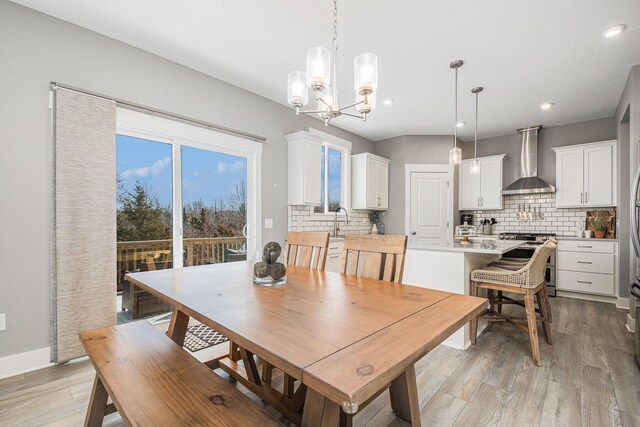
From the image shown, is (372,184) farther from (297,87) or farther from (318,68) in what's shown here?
(318,68)

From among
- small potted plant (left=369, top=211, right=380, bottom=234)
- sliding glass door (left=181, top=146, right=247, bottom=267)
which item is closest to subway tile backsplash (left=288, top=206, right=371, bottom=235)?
small potted plant (left=369, top=211, right=380, bottom=234)

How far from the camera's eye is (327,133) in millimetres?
4789

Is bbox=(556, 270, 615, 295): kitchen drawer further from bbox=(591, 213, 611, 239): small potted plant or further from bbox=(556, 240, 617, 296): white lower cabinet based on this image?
bbox=(591, 213, 611, 239): small potted plant

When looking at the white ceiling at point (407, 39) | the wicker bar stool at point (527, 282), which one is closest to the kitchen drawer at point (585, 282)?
the wicker bar stool at point (527, 282)

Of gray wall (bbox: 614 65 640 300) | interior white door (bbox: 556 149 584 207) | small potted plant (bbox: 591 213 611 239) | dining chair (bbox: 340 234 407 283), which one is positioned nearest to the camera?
dining chair (bbox: 340 234 407 283)

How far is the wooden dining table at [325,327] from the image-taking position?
0.75 metres

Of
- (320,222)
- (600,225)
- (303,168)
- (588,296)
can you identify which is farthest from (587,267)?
(303,168)

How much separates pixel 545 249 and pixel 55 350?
4.02m

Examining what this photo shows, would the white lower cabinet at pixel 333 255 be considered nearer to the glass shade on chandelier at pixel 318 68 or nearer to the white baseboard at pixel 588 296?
the glass shade on chandelier at pixel 318 68

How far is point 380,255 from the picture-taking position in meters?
1.90

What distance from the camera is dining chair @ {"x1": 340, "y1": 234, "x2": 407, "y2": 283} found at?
5.89 feet

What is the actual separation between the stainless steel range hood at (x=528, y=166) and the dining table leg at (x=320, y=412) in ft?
17.5

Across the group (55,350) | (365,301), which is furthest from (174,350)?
(55,350)

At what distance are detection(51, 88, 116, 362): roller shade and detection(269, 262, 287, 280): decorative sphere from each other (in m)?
1.74
